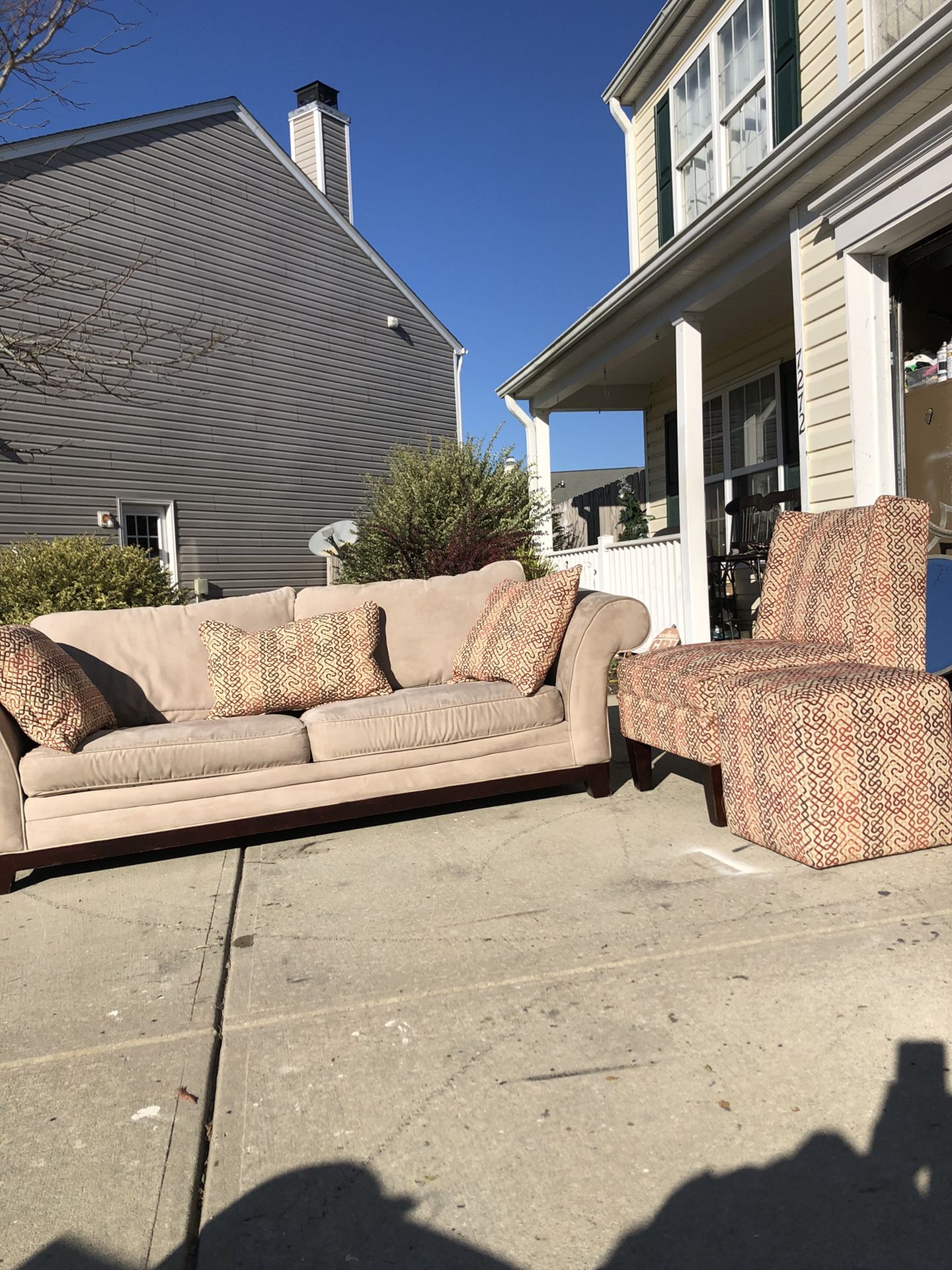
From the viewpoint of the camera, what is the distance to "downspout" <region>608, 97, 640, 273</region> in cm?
930

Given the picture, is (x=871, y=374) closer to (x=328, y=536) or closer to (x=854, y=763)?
(x=854, y=763)

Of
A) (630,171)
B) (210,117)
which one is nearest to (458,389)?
(210,117)

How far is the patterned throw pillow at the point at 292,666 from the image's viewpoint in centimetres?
383

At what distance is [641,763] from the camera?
12.6 ft

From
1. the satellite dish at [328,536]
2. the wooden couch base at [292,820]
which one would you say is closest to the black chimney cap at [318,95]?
the satellite dish at [328,536]

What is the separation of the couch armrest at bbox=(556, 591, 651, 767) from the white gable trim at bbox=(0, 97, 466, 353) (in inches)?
378

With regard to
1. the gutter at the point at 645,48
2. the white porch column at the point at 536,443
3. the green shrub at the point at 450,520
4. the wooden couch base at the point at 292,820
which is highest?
the gutter at the point at 645,48

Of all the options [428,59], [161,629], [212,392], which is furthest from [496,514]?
[428,59]

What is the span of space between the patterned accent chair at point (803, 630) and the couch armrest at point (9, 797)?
2330 mm

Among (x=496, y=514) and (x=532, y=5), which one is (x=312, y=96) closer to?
(x=532, y=5)

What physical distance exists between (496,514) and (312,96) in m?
11.0

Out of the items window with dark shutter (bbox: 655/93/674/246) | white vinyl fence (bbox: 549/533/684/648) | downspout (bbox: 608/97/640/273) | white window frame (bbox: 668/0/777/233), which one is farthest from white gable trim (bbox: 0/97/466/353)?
white vinyl fence (bbox: 549/533/684/648)

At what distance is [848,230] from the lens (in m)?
4.72

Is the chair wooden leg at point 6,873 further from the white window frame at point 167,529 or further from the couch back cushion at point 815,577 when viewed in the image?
the white window frame at point 167,529
